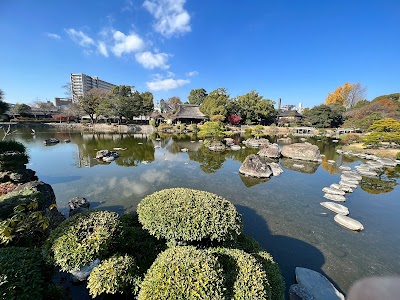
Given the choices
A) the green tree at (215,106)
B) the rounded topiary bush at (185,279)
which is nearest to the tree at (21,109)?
the green tree at (215,106)

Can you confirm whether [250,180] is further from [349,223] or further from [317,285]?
[317,285]

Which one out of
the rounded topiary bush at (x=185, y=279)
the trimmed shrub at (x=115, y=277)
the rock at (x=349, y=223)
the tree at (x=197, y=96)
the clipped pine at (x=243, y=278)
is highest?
the tree at (x=197, y=96)

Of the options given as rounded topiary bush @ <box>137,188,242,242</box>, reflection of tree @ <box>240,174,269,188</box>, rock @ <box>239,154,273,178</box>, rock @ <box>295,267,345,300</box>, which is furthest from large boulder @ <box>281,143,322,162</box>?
rounded topiary bush @ <box>137,188,242,242</box>

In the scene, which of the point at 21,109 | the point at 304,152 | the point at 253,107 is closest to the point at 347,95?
the point at 253,107

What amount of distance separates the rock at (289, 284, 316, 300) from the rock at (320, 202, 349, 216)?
4.66 metres

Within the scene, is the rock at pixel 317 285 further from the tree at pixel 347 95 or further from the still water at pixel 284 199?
the tree at pixel 347 95

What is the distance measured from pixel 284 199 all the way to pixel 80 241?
8012 millimetres

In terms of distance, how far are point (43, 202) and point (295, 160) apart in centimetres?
1690

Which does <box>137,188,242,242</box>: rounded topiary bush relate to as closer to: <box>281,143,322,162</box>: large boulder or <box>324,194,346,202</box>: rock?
<box>324,194,346,202</box>: rock

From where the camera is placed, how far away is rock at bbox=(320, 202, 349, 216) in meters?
7.22

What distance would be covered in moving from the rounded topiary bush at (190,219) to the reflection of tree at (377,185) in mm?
10072

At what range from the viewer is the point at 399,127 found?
1850 centimetres

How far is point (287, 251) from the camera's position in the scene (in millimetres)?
5273

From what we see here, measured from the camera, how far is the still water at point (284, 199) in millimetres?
5066
